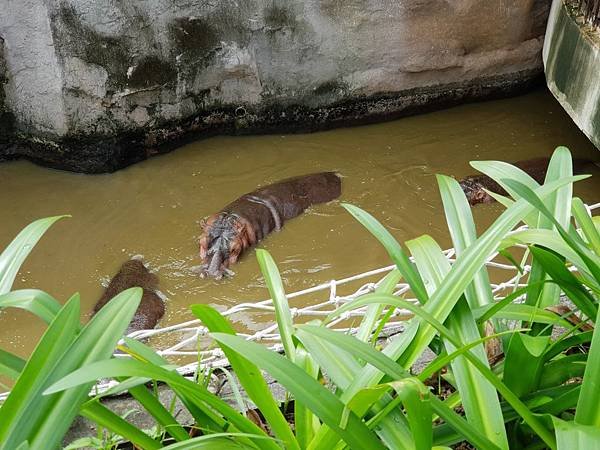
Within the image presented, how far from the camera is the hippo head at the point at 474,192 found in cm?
575

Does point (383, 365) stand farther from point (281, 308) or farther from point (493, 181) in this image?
point (493, 181)

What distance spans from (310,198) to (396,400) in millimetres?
4532

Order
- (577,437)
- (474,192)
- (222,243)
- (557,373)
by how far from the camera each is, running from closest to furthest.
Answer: (577,437) → (557,373) → (222,243) → (474,192)

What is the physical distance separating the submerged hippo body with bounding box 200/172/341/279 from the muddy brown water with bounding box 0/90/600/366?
88 mm

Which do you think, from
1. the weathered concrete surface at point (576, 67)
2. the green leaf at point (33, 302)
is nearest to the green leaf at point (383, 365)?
the green leaf at point (33, 302)

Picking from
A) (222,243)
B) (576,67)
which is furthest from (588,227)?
(222,243)

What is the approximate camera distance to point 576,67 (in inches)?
187

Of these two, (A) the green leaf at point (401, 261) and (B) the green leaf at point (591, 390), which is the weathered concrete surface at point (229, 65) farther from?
(B) the green leaf at point (591, 390)

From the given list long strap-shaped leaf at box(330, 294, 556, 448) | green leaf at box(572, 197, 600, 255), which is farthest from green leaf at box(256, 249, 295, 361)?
green leaf at box(572, 197, 600, 255)

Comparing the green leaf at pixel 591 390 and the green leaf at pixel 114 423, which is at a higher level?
the green leaf at pixel 591 390

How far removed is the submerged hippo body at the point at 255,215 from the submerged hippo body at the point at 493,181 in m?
1.05

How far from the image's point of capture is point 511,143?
22.1ft

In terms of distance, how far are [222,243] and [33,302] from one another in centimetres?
364

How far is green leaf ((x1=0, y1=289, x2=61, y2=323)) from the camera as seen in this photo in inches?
57.5
